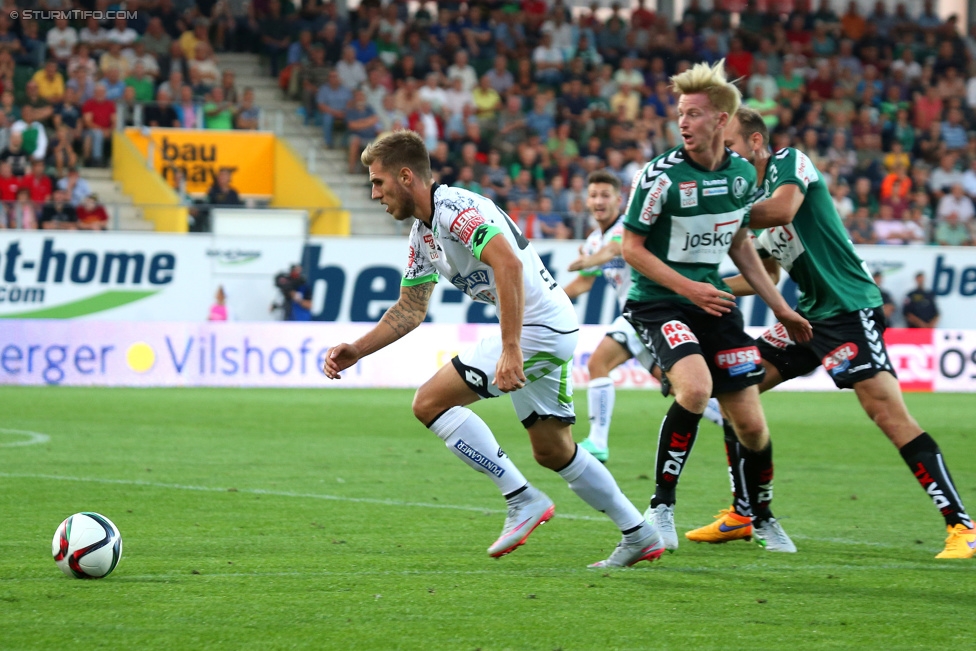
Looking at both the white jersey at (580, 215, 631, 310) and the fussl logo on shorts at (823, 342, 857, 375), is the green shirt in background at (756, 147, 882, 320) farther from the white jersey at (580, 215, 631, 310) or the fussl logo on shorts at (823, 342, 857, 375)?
the white jersey at (580, 215, 631, 310)

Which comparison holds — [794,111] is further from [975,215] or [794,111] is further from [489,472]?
[489,472]

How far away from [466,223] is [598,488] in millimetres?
1365

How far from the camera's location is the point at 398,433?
43.2 ft

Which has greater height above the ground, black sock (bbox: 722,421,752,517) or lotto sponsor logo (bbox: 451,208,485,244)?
lotto sponsor logo (bbox: 451,208,485,244)

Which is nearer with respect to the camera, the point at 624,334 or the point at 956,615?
the point at 956,615

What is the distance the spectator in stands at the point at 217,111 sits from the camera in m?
23.2

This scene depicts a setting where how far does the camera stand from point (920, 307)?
22.8 meters

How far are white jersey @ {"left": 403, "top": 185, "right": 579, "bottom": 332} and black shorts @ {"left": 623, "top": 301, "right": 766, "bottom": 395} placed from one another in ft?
2.22

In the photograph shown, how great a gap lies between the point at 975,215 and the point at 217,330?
14.5 metres

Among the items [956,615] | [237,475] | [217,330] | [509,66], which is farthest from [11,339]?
[956,615]

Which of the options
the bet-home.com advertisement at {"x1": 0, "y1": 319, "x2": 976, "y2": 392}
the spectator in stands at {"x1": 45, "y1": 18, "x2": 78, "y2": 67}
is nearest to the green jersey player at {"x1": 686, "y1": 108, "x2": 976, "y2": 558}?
the bet-home.com advertisement at {"x1": 0, "y1": 319, "x2": 976, "y2": 392}

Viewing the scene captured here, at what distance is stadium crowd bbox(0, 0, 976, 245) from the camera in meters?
22.5

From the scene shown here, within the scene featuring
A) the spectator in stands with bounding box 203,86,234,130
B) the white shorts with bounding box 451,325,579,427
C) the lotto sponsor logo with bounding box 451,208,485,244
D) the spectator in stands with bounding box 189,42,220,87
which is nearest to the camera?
the lotto sponsor logo with bounding box 451,208,485,244

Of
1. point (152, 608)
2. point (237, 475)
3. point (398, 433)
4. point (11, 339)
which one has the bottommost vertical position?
point (11, 339)
